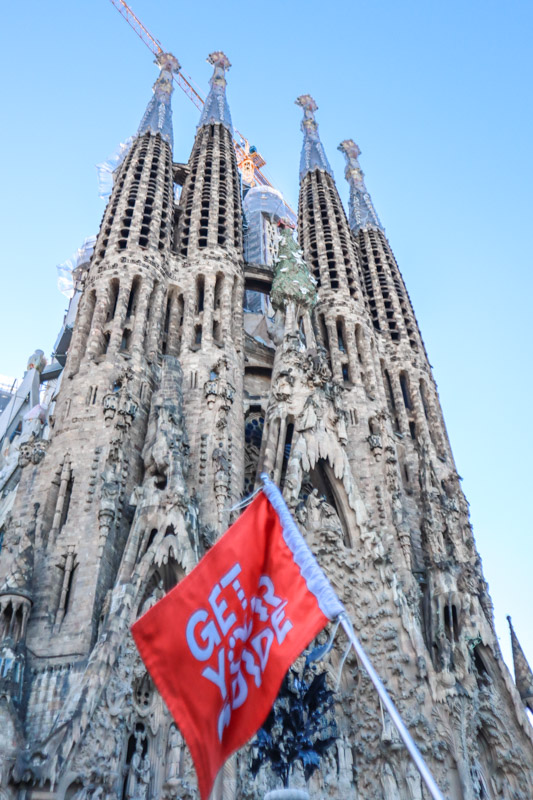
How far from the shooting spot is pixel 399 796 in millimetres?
16516

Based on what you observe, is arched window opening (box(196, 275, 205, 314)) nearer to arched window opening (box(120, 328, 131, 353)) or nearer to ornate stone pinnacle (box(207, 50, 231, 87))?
arched window opening (box(120, 328, 131, 353))

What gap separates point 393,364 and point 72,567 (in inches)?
684

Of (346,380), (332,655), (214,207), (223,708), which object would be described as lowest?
(223,708)

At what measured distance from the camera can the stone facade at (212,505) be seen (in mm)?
14508

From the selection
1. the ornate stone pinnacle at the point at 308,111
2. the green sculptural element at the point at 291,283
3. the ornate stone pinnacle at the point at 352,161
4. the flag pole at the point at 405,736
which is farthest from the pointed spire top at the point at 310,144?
the flag pole at the point at 405,736

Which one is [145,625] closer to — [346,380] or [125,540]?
[125,540]

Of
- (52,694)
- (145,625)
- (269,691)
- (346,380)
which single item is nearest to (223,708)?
(269,691)

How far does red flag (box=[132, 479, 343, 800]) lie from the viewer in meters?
7.00

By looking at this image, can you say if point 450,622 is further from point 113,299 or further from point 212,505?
point 113,299

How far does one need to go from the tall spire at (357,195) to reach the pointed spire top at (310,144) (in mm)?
2020

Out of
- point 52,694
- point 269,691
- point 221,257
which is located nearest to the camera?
point 269,691

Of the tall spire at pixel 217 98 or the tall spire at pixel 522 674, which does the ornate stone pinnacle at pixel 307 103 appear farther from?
the tall spire at pixel 522 674

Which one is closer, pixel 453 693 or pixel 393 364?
pixel 453 693

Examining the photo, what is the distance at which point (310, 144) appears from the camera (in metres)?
41.9
